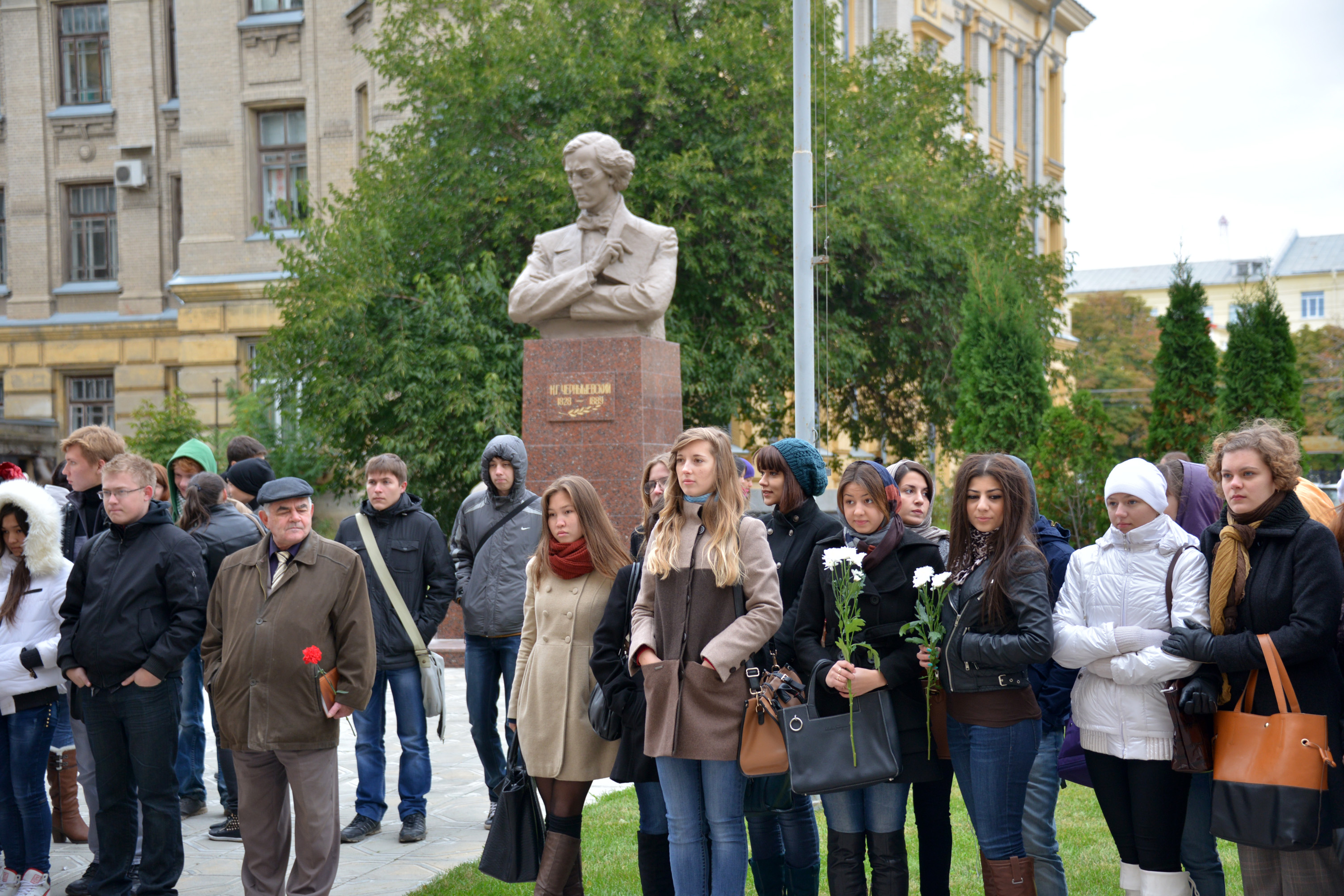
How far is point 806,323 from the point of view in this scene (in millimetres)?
12562

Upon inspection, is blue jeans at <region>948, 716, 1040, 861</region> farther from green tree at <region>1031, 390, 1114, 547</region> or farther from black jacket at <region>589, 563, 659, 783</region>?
green tree at <region>1031, 390, 1114, 547</region>

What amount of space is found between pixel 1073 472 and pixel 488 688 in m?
9.23

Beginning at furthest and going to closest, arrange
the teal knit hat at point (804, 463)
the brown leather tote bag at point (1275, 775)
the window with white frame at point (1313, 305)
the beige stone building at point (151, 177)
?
the window with white frame at point (1313, 305) < the beige stone building at point (151, 177) < the teal knit hat at point (804, 463) < the brown leather tote bag at point (1275, 775)

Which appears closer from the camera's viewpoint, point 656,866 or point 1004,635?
point 1004,635

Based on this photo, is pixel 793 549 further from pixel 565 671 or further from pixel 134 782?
pixel 134 782

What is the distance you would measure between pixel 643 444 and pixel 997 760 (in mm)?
6137

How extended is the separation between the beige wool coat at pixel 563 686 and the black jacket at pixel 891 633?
2.53 feet

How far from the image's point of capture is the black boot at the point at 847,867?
4.55 metres

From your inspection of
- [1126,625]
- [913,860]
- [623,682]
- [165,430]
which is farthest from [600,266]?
[165,430]

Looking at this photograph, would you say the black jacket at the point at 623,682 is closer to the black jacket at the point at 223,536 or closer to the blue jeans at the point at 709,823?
the blue jeans at the point at 709,823

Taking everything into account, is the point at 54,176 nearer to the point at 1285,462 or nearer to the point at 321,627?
the point at 321,627

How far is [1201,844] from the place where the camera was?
15.0ft

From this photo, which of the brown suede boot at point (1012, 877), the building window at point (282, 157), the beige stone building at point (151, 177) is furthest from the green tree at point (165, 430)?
the brown suede boot at point (1012, 877)

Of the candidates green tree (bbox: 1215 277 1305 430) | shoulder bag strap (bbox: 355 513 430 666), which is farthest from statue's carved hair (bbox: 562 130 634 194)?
green tree (bbox: 1215 277 1305 430)
